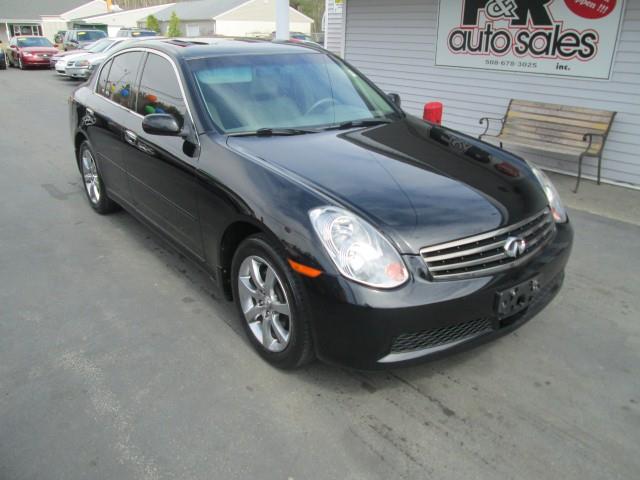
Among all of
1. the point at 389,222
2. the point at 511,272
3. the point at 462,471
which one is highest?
the point at 389,222

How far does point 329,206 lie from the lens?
2.47 m

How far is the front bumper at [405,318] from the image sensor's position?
7.45 ft

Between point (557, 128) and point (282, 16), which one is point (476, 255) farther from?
point (282, 16)

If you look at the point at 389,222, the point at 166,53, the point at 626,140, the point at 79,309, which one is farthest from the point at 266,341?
the point at 626,140

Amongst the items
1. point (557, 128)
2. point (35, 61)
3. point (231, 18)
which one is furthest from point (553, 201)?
point (231, 18)

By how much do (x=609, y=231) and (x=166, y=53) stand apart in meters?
4.30

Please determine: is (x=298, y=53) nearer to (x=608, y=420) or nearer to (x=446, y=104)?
(x=608, y=420)

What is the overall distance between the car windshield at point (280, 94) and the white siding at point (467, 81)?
402cm

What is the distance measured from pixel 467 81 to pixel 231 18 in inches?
1817

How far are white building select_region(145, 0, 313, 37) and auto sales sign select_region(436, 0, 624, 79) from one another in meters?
41.8

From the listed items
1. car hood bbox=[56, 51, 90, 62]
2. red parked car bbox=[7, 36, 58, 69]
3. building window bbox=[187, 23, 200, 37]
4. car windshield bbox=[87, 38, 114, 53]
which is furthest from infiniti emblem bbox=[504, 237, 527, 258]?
building window bbox=[187, 23, 200, 37]

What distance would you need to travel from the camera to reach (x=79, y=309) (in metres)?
3.51

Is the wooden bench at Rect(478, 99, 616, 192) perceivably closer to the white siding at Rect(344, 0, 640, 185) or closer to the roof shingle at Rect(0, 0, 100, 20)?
the white siding at Rect(344, 0, 640, 185)

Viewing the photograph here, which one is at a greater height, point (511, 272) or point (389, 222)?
point (389, 222)
